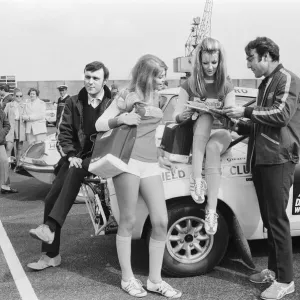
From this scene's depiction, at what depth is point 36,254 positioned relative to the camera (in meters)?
5.29

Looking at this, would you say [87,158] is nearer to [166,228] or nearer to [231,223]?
[166,228]

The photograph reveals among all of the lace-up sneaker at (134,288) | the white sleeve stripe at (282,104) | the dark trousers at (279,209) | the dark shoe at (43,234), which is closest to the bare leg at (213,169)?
the dark trousers at (279,209)

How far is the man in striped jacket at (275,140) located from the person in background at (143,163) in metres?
0.62

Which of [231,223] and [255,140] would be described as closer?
[255,140]

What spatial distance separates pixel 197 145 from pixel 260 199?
653mm

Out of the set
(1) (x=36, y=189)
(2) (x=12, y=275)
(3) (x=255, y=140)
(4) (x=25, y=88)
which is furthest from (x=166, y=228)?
(4) (x=25, y=88)

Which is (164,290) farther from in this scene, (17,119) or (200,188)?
(17,119)

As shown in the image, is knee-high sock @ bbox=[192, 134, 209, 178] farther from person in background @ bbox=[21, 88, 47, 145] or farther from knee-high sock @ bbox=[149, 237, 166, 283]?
person in background @ bbox=[21, 88, 47, 145]

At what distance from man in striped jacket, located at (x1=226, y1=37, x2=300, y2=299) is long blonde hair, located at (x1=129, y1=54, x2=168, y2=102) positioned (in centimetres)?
61

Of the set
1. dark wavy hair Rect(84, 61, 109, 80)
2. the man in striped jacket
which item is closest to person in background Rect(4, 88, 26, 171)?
dark wavy hair Rect(84, 61, 109, 80)

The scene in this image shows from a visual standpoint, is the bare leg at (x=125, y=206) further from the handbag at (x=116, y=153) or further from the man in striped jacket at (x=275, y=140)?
the man in striped jacket at (x=275, y=140)

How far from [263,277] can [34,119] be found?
7.04 metres

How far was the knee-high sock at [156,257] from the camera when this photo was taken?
3.98 metres

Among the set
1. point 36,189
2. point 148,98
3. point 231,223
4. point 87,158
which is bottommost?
point 36,189
